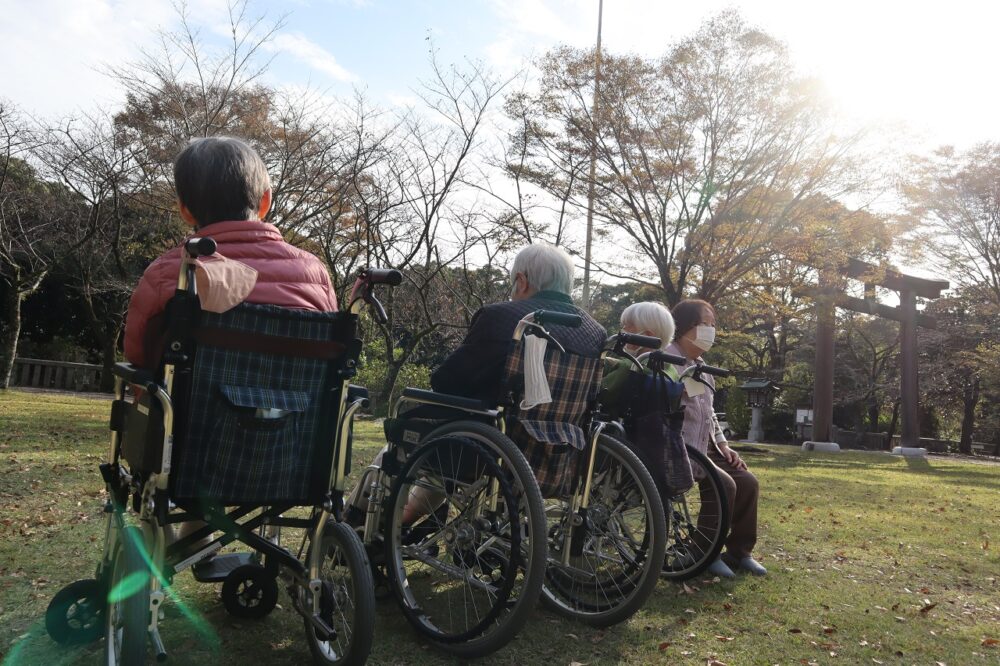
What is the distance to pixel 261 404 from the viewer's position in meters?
1.90

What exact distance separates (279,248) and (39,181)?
18.8m

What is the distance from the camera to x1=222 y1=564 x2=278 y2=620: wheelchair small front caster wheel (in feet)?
8.20

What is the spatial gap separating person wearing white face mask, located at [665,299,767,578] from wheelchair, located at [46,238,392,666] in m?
2.06

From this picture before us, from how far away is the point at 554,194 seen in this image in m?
Answer: 13.8

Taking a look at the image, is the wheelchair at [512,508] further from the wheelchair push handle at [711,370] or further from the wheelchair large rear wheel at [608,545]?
the wheelchair push handle at [711,370]

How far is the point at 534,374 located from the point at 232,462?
97 centimetres

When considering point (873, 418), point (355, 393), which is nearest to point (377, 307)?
point (355, 393)

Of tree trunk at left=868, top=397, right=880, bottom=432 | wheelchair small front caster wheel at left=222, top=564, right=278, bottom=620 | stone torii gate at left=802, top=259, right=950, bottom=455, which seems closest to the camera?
wheelchair small front caster wheel at left=222, top=564, right=278, bottom=620

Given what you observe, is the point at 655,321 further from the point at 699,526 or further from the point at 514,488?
the point at 514,488

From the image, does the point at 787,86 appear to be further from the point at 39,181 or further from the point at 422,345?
the point at 39,181

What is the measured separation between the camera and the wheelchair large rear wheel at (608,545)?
2.70 metres

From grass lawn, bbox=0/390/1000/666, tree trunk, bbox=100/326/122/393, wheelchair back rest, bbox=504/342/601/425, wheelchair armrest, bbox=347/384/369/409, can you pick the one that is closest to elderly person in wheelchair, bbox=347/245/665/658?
wheelchair back rest, bbox=504/342/601/425

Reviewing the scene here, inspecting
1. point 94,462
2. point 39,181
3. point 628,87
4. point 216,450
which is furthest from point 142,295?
point 39,181

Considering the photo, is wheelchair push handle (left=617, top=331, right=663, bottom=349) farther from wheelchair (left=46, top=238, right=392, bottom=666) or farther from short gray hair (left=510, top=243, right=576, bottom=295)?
wheelchair (left=46, top=238, right=392, bottom=666)
